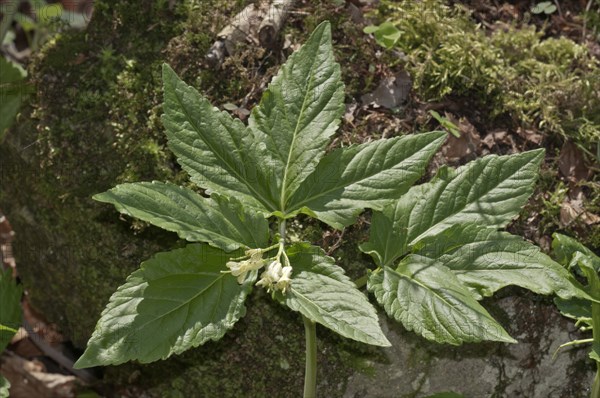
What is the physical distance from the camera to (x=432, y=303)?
2307 millimetres

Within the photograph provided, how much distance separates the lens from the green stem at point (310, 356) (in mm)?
2535

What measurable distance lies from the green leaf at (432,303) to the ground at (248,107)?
621 millimetres

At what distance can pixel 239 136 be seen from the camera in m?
2.46

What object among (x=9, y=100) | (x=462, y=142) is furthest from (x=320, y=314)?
(x=9, y=100)

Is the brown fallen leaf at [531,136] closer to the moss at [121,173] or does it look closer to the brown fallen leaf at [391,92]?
the brown fallen leaf at [391,92]

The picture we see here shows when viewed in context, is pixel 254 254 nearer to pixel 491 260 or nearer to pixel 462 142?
pixel 491 260

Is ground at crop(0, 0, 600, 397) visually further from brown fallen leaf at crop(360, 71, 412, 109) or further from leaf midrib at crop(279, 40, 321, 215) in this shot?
leaf midrib at crop(279, 40, 321, 215)

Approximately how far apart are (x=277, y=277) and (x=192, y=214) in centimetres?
35

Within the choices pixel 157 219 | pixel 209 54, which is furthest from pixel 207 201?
pixel 209 54

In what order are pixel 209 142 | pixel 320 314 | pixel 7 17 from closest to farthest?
1. pixel 320 314
2. pixel 209 142
3. pixel 7 17

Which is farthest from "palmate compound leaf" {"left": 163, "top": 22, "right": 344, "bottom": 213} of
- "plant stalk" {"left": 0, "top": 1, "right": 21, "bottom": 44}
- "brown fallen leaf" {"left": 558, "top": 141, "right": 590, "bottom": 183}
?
"plant stalk" {"left": 0, "top": 1, "right": 21, "bottom": 44}

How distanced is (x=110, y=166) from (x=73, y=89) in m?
0.46

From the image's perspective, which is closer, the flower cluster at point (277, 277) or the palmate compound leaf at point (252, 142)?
the flower cluster at point (277, 277)

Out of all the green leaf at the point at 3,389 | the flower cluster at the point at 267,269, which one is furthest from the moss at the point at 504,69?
the green leaf at the point at 3,389
